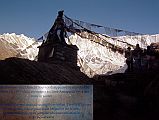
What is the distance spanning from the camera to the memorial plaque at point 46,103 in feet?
25.1

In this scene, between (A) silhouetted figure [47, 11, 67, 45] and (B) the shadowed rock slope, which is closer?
(B) the shadowed rock slope

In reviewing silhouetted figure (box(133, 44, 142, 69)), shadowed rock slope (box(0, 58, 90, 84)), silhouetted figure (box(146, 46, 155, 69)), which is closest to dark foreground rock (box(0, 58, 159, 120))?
shadowed rock slope (box(0, 58, 90, 84))

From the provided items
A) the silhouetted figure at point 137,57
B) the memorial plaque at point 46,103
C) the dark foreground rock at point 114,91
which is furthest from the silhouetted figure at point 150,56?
the memorial plaque at point 46,103

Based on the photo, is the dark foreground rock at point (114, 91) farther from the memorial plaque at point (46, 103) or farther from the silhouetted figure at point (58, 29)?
the silhouetted figure at point (58, 29)

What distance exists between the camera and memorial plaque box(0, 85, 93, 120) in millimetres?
7637

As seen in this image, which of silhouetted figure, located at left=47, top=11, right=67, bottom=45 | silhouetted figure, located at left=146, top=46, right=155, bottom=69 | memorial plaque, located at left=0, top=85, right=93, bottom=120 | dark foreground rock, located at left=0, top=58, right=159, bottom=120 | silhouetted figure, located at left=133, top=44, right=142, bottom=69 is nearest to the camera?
memorial plaque, located at left=0, top=85, right=93, bottom=120

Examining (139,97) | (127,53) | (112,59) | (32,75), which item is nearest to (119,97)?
(139,97)

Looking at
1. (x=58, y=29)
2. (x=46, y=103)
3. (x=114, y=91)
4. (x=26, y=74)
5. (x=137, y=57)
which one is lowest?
(x=114, y=91)

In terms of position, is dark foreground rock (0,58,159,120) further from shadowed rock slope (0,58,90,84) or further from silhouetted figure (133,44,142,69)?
silhouetted figure (133,44,142,69)

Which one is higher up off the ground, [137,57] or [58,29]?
[58,29]

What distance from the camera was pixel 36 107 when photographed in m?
7.71

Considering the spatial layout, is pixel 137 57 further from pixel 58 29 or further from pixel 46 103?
pixel 46 103

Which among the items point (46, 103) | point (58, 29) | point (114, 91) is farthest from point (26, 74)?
point (58, 29)

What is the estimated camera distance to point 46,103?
786 cm
